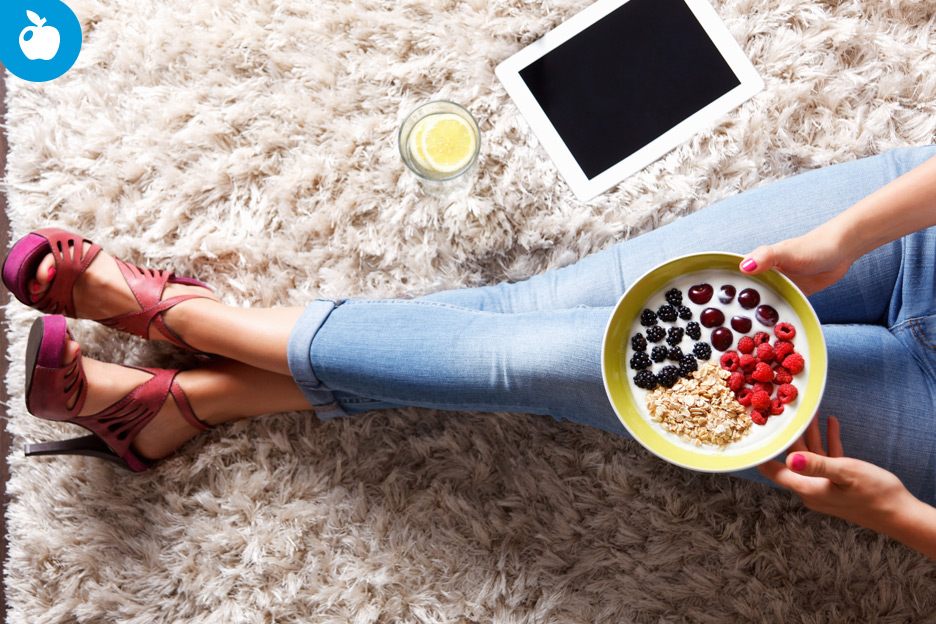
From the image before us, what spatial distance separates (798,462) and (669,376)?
0.54 feet

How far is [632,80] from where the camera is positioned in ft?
3.44

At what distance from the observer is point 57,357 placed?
945mm

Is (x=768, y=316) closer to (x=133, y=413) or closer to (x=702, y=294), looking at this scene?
(x=702, y=294)

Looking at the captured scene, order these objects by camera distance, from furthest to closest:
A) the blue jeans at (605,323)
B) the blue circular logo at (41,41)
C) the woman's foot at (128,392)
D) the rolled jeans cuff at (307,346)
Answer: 1. the blue circular logo at (41,41)
2. the woman's foot at (128,392)
3. the rolled jeans cuff at (307,346)
4. the blue jeans at (605,323)

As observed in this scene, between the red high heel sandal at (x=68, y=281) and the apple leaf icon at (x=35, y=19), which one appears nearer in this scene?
the red high heel sandal at (x=68, y=281)

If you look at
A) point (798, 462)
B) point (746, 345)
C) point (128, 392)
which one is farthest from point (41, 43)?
point (798, 462)

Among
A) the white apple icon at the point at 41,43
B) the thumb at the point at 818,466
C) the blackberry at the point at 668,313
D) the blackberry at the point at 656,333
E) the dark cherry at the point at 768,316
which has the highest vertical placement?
the white apple icon at the point at 41,43

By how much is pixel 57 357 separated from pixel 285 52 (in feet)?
2.07

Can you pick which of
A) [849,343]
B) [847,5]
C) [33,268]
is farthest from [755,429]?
[33,268]

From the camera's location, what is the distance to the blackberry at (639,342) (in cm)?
68

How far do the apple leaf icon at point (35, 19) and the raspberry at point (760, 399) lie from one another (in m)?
1.34

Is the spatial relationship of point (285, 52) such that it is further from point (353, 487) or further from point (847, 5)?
point (847, 5)

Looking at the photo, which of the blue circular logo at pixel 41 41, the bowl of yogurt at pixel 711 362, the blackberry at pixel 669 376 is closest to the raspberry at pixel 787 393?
the bowl of yogurt at pixel 711 362

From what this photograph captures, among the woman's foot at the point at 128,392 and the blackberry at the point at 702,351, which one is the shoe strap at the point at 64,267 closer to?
the woman's foot at the point at 128,392
